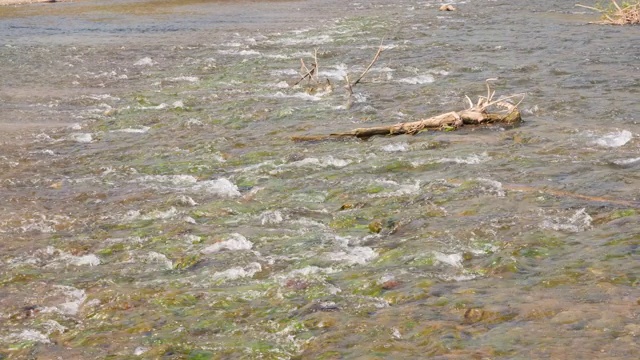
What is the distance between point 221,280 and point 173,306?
2.93ft

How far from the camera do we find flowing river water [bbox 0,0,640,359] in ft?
30.2

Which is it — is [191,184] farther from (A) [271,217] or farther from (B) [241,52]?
(B) [241,52]

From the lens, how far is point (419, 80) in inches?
941

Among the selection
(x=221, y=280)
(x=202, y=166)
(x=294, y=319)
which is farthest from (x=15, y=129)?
(x=294, y=319)

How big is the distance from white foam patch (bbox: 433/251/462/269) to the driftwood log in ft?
22.8

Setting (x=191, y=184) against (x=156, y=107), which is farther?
(x=156, y=107)

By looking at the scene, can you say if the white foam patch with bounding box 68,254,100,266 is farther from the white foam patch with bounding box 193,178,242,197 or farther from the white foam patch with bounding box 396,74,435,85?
the white foam patch with bounding box 396,74,435,85

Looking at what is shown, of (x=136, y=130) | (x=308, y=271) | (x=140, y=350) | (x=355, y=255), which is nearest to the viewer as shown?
(x=140, y=350)

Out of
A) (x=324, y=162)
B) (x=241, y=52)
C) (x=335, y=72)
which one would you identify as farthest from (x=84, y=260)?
(x=241, y=52)

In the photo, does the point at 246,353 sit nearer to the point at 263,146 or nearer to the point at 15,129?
the point at 263,146

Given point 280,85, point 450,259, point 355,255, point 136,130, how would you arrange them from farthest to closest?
point 280,85 → point 136,130 → point 355,255 → point 450,259

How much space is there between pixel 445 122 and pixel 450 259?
748 centimetres

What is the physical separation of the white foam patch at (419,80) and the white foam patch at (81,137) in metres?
8.86

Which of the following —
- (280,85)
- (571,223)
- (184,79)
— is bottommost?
(184,79)
